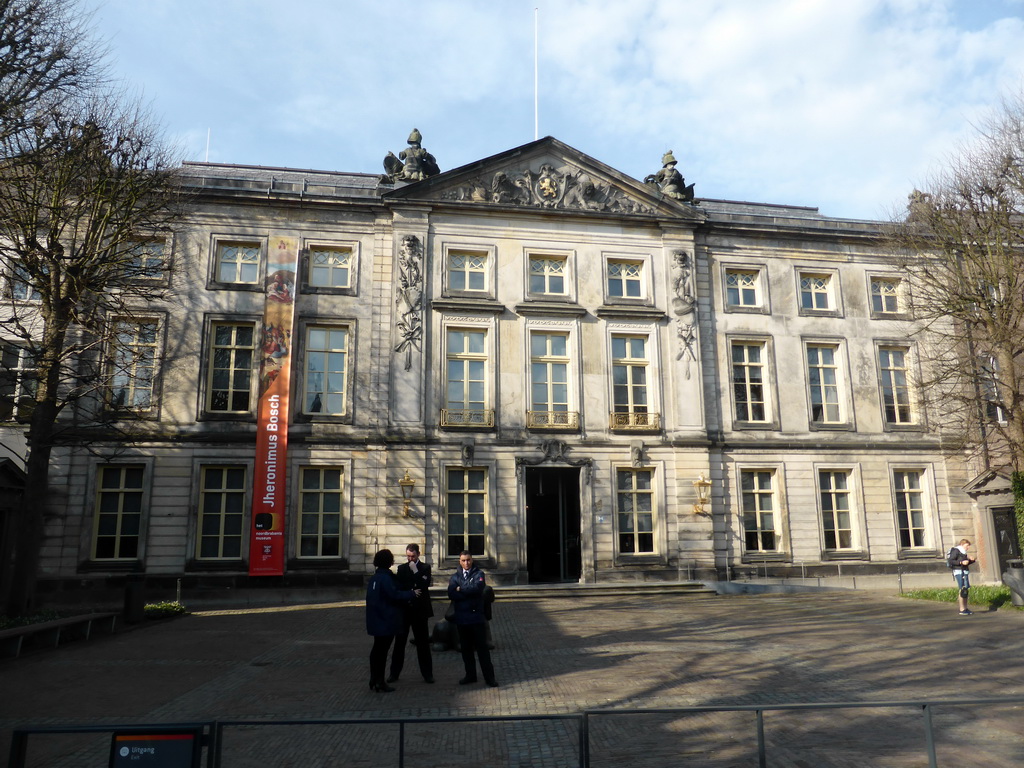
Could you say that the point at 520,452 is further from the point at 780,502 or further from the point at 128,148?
the point at 128,148

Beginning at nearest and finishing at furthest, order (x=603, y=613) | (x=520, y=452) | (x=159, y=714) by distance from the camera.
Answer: (x=159, y=714)
(x=603, y=613)
(x=520, y=452)

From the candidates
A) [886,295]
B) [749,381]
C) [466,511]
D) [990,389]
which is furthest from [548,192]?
[990,389]

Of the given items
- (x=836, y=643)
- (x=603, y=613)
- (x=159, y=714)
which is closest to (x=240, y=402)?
(x=603, y=613)

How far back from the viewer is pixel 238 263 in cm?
2308

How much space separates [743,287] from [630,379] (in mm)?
5895

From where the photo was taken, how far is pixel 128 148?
1706 centimetres

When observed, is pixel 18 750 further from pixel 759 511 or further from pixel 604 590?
pixel 759 511

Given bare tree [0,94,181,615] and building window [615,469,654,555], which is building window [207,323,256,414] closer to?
bare tree [0,94,181,615]

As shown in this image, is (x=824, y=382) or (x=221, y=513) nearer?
(x=221, y=513)

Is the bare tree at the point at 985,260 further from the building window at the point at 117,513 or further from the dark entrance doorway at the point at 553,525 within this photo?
the building window at the point at 117,513

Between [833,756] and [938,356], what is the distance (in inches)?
846

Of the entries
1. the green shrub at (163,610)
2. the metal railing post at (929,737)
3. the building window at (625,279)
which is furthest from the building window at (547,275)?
the metal railing post at (929,737)

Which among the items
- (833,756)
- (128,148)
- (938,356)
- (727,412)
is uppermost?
(128,148)

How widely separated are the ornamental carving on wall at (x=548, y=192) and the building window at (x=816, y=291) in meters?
6.57
